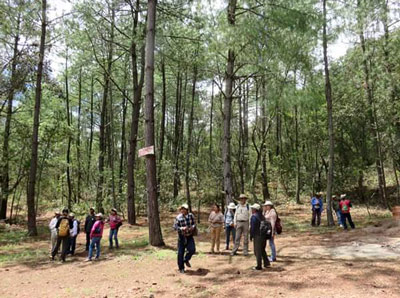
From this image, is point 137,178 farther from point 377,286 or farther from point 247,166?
→ point 377,286

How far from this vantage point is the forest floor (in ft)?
17.6

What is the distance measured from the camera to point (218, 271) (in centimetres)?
694

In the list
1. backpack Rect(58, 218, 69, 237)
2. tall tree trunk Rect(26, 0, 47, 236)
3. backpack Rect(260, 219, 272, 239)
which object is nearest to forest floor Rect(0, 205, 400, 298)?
backpack Rect(260, 219, 272, 239)

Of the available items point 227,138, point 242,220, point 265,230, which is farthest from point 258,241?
point 227,138

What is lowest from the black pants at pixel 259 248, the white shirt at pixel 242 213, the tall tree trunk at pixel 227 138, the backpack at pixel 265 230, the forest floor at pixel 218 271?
the forest floor at pixel 218 271

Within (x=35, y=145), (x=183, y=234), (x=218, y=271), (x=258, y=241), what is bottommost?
(x=218, y=271)

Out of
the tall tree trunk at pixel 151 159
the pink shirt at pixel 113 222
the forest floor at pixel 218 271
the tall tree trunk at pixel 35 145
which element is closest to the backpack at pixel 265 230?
the forest floor at pixel 218 271

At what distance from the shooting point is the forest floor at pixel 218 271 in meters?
5.38

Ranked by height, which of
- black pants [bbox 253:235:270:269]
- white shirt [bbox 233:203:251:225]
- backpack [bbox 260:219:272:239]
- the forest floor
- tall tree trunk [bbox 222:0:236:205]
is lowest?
the forest floor

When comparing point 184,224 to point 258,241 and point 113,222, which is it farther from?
point 113,222

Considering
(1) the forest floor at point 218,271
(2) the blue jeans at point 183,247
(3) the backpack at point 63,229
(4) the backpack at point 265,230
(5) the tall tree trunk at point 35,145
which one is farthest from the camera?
(5) the tall tree trunk at point 35,145

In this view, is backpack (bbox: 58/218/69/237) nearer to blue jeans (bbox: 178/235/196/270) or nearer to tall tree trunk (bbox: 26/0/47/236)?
blue jeans (bbox: 178/235/196/270)

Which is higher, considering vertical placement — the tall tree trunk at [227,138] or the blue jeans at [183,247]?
the tall tree trunk at [227,138]

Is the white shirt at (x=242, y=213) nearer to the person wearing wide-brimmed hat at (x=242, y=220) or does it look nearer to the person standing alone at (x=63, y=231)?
the person wearing wide-brimmed hat at (x=242, y=220)
